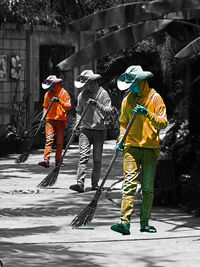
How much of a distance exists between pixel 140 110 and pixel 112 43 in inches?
74.0

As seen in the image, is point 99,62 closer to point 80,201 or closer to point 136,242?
point 80,201

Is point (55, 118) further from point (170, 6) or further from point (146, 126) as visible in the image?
→ point (146, 126)

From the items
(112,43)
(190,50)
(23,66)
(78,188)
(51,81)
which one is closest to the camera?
(190,50)

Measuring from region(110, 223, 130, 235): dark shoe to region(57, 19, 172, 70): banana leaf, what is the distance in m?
2.37

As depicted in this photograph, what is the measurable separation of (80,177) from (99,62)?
50.4 ft

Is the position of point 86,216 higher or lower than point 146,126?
lower

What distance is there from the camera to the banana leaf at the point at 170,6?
10617 millimetres

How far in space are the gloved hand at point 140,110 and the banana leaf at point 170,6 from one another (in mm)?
1386

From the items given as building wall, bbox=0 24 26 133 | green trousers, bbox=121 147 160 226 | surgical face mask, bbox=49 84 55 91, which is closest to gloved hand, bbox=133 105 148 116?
green trousers, bbox=121 147 160 226

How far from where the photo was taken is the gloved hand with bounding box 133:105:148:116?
9.97 m

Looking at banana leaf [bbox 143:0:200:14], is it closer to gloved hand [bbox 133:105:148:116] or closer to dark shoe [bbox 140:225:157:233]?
gloved hand [bbox 133:105:148:116]

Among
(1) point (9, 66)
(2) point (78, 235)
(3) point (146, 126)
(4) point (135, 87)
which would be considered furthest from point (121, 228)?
(1) point (9, 66)

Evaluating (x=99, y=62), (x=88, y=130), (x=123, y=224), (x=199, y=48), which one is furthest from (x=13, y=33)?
(x=123, y=224)

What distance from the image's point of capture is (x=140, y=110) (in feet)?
32.8
